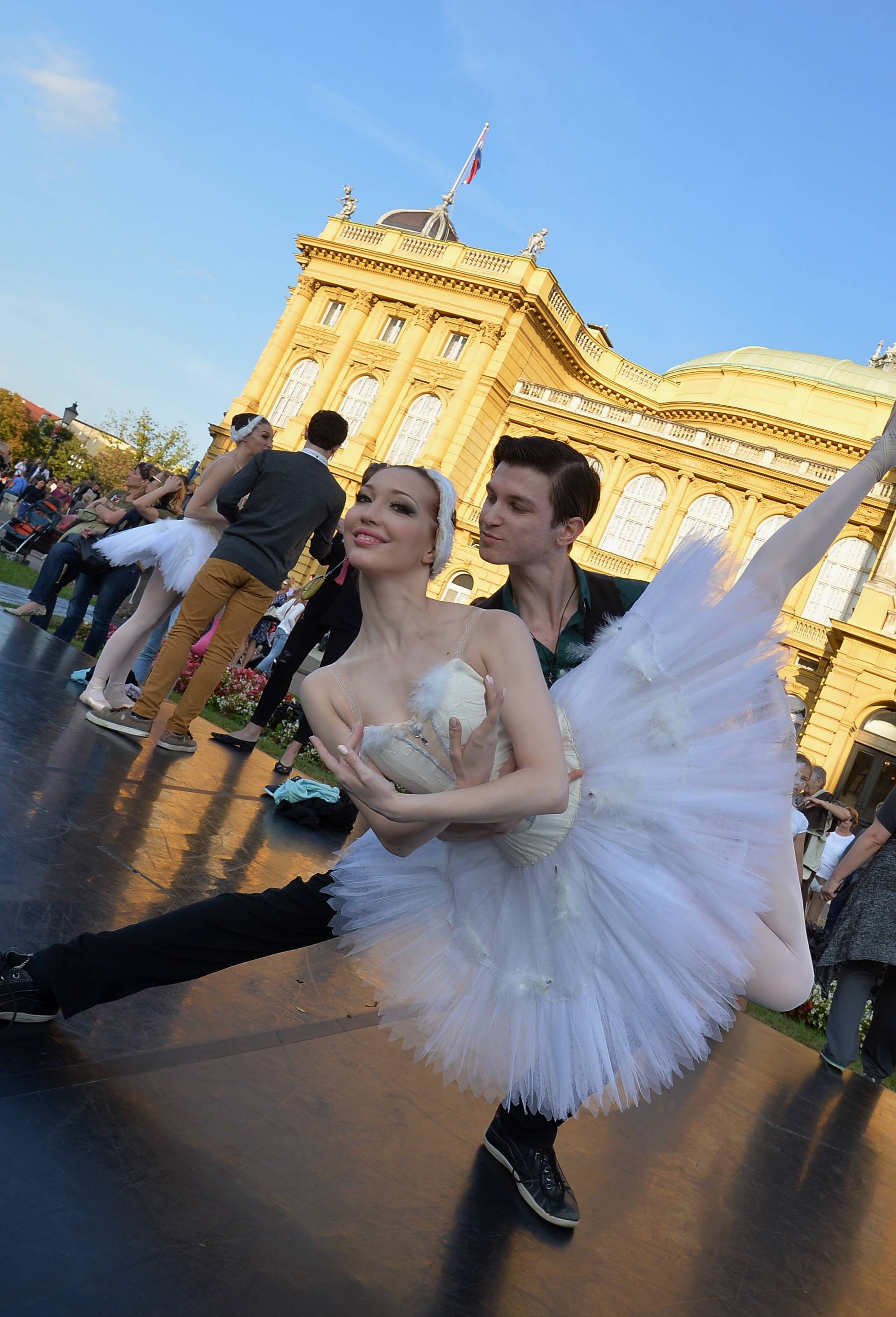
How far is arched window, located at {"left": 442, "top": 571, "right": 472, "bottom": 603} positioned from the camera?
1287 inches

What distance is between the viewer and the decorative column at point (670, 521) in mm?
32031

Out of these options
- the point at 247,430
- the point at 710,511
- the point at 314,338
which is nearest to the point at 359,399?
the point at 314,338

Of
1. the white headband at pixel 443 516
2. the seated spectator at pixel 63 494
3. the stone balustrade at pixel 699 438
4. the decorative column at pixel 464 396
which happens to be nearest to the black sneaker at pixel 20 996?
the white headband at pixel 443 516

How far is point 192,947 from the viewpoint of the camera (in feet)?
7.93

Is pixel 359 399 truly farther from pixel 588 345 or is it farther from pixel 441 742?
pixel 441 742

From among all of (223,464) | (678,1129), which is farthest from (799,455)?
(678,1129)

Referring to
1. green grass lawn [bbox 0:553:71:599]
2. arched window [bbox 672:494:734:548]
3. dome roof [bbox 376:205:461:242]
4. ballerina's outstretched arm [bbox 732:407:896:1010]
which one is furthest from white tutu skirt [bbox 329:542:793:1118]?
dome roof [bbox 376:205:461:242]

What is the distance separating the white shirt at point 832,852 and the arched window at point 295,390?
33502mm

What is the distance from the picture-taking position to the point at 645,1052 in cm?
214

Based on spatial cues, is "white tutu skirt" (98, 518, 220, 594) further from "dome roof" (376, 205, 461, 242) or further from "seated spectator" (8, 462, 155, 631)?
"dome roof" (376, 205, 461, 242)

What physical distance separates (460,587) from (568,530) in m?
30.8

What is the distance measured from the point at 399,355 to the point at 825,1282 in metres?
36.9

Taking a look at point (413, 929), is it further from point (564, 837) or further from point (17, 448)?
point (17, 448)

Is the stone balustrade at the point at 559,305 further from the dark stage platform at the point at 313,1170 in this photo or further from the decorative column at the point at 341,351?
the dark stage platform at the point at 313,1170
